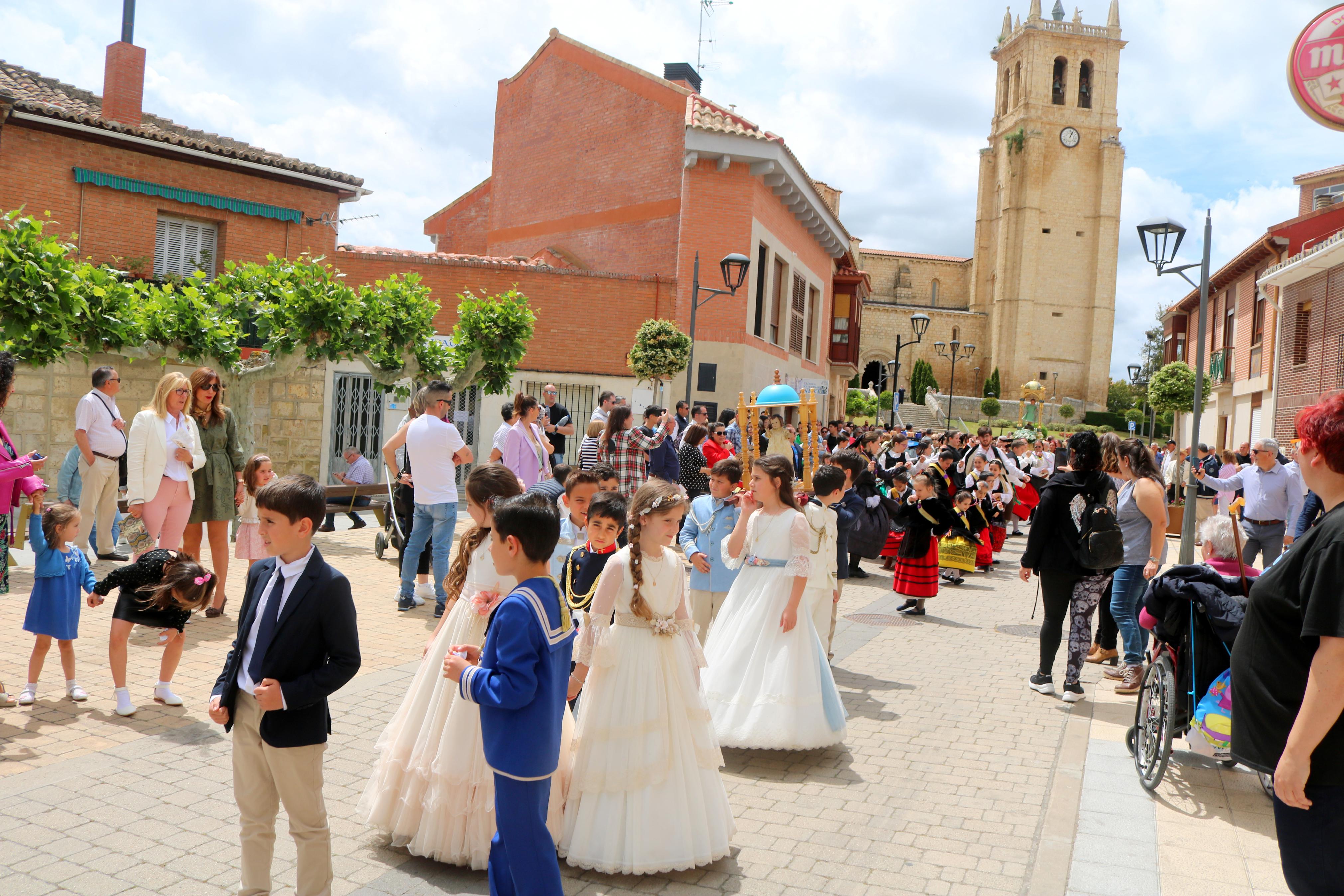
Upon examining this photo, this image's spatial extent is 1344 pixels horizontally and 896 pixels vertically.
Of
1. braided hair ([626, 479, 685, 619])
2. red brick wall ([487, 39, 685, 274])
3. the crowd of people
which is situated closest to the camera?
the crowd of people

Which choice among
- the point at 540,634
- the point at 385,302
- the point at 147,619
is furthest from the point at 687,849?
the point at 385,302

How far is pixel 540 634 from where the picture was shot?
2.94 meters

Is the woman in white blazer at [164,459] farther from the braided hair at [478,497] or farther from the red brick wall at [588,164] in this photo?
the red brick wall at [588,164]

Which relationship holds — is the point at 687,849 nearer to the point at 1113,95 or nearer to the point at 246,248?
the point at 246,248

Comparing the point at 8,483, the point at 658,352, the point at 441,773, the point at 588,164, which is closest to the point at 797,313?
the point at 588,164

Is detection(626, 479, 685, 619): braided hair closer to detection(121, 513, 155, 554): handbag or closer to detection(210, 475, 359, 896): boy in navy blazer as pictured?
detection(210, 475, 359, 896): boy in navy blazer

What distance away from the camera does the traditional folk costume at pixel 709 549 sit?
628 cm

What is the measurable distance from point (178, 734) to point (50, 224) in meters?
15.6

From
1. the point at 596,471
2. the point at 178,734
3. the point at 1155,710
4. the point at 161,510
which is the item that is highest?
the point at 596,471

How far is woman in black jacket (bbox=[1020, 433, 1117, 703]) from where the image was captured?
21.7 ft

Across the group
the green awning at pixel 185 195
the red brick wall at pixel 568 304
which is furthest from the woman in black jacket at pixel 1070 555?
the green awning at pixel 185 195

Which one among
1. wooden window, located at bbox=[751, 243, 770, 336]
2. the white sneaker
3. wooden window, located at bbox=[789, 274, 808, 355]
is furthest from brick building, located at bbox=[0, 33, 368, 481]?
wooden window, located at bbox=[789, 274, 808, 355]

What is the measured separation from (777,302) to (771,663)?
914 inches

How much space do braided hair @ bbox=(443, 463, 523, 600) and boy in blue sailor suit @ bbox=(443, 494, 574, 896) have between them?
1250 millimetres
